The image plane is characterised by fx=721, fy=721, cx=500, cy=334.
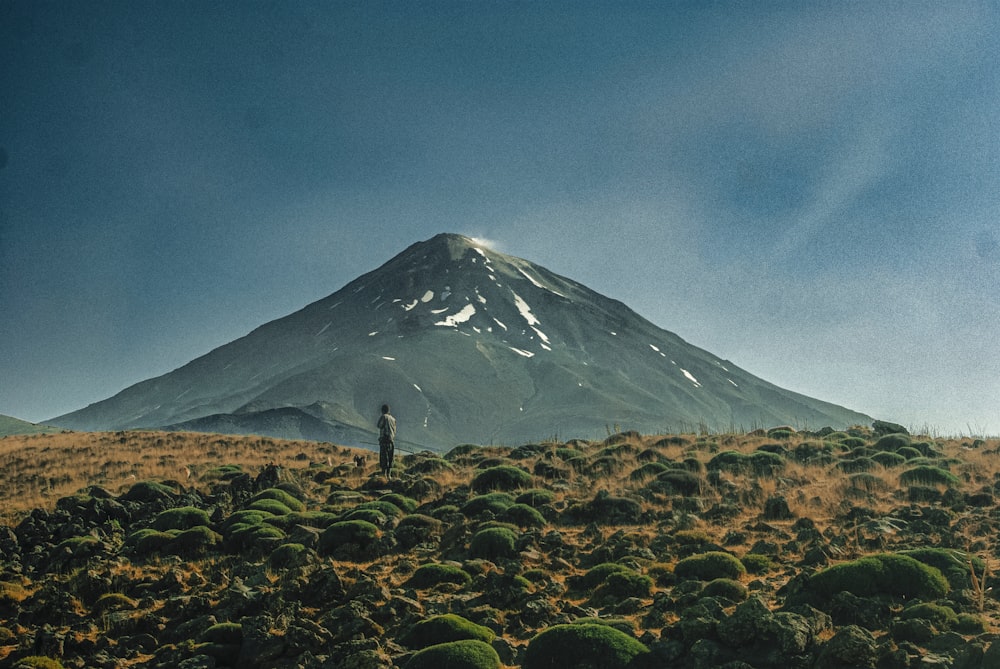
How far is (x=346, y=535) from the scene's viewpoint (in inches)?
696

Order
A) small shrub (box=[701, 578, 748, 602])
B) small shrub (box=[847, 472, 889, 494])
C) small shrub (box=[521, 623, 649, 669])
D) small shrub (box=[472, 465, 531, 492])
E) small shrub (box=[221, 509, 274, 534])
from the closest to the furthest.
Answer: small shrub (box=[521, 623, 649, 669]) → small shrub (box=[701, 578, 748, 602]) → small shrub (box=[221, 509, 274, 534]) → small shrub (box=[847, 472, 889, 494]) → small shrub (box=[472, 465, 531, 492])

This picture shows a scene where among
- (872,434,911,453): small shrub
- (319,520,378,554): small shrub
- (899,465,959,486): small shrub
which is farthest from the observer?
(872,434,911,453): small shrub

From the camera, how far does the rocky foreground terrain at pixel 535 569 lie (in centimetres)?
1052

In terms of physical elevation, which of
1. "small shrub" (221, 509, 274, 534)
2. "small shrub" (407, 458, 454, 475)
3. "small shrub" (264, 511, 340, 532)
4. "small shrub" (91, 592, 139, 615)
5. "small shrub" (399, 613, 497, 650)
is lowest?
"small shrub" (91, 592, 139, 615)

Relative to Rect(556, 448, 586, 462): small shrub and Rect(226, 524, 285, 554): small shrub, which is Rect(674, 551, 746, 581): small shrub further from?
Rect(556, 448, 586, 462): small shrub

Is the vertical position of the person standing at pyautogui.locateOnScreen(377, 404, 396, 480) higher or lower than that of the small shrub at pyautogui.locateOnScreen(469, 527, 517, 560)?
higher

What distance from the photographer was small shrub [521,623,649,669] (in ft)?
33.4

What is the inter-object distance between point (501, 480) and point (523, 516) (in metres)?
5.02

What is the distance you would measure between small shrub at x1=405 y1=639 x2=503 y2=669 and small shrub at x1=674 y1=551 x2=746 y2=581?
499cm

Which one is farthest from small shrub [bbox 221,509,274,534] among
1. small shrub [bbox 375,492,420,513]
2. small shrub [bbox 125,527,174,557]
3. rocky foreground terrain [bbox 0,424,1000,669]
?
small shrub [bbox 375,492,420,513]

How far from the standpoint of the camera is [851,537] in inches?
615

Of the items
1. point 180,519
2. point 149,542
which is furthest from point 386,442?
point 149,542

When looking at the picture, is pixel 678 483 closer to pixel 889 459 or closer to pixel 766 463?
pixel 766 463

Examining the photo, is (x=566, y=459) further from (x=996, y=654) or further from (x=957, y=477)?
(x=996, y=654)
